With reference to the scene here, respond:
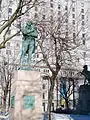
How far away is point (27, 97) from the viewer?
14.8 meters

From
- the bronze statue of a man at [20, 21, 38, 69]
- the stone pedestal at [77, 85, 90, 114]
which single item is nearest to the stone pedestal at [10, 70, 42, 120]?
the bronze statue of a man at [20, 21, 38, 69]

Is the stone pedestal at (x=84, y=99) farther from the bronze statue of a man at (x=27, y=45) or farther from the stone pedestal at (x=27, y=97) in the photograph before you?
the stone pedestal at (x=27, y=97)

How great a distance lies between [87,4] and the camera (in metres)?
101

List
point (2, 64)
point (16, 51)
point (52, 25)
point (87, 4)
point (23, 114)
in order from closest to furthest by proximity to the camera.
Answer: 1. point (23, 114)
2. point (52, 25)
3. point (2, 64)
4. point (16, 51)
5. point (87, 4)

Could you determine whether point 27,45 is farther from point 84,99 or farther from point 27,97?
point 84,99

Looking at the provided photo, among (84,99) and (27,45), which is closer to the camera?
(27,45)

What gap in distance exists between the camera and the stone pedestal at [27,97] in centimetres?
1463

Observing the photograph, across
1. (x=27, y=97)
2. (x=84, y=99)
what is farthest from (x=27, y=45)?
(x=84, y=99)

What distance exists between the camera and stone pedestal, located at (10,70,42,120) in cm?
1463

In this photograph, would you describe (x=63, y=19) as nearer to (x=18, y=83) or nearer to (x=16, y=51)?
(x=18, y=83)

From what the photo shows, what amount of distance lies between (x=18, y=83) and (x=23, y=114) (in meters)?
1.60

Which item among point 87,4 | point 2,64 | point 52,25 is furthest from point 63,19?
point 87,4

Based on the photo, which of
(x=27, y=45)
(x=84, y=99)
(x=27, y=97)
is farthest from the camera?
(x=84, y=99)

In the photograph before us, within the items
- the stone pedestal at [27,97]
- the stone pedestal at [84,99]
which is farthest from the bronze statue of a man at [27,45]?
the stone pedestal at [84,99]
